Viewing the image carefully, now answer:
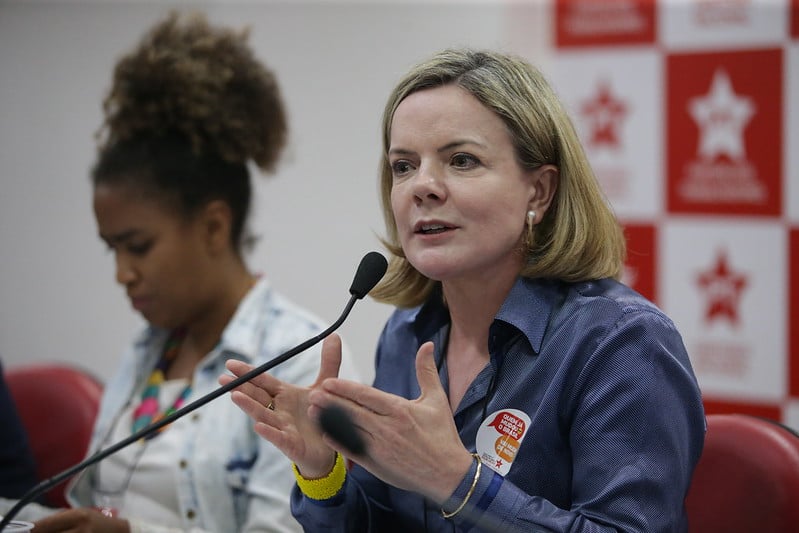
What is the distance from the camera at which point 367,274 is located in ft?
3.90

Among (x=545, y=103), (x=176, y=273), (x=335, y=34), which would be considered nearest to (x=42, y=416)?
(x=176, y=273)

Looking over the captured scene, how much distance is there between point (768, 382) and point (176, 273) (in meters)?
1.63

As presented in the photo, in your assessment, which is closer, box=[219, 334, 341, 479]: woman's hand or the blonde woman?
the blonde woman

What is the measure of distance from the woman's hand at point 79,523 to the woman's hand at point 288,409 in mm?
329

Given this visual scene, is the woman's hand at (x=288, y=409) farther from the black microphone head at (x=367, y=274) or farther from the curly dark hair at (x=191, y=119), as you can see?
the curly dark hair at (x=191, y=119)

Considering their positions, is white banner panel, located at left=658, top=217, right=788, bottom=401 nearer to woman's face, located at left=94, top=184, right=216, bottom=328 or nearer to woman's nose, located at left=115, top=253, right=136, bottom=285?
woman's face, located at left=94, top=184, right=216, bottom=328

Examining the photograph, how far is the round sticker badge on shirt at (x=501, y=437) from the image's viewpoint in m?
1.20

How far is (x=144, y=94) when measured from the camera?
192 cm

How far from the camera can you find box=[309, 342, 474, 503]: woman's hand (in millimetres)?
1026

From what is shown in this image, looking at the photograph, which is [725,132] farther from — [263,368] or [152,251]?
[263,368]

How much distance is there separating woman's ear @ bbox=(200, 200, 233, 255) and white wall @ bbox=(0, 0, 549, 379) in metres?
0.86

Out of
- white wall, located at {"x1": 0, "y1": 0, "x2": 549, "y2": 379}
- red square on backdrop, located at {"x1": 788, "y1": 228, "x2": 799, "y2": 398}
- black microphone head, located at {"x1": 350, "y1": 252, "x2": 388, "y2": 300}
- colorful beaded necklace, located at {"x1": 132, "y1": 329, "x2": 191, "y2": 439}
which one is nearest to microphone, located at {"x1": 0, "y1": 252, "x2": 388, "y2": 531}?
black microphone head, located at {"x1": 350, "y1": 252, "x2": 388, "y2": 300}

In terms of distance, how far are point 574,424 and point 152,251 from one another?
3.25 ft

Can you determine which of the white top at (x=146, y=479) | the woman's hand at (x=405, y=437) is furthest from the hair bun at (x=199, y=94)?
the woman's hand at (x=405, y=437)
